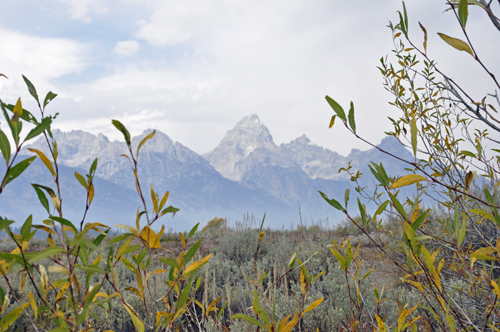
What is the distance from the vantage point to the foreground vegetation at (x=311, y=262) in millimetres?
694

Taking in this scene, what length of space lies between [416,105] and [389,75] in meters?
0.33

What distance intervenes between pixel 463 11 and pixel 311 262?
8.67 feet

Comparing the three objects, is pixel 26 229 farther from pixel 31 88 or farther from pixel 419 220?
pixel 419 220

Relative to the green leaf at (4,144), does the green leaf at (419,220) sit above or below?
below

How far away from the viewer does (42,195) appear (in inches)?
28.2

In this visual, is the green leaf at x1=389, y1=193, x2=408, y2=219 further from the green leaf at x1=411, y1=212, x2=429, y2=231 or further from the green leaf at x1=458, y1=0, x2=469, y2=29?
the green leaf at x1=458, y1=0, x2=469, y2=29

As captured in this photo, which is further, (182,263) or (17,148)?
(182,263)

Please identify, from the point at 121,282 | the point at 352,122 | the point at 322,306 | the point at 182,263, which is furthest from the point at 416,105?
the point at 121,282

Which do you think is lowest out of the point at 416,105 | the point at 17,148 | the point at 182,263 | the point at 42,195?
the point at 182,263

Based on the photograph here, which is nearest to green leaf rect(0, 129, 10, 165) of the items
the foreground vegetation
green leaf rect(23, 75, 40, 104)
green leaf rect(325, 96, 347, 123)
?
the foreground vegetation

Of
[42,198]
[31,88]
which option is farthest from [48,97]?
[42,198]

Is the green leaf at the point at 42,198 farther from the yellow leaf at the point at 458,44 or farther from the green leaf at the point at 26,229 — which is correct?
the yellow leaf at the point at 458,44

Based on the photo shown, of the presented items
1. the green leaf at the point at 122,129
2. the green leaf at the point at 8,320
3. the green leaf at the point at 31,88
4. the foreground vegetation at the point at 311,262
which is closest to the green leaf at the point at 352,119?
the foreground vegetation at the point at 311,262

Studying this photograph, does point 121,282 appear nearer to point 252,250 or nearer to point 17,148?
point 252,250
